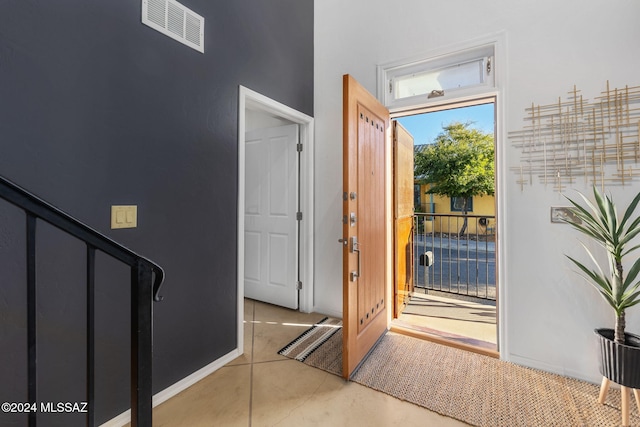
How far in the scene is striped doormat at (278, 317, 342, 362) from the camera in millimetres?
2359

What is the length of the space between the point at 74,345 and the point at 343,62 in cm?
307

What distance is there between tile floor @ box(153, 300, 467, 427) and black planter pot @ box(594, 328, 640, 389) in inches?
36.0

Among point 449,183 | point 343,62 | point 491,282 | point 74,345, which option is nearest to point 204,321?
point 74,345

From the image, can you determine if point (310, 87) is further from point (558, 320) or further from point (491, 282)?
point (491, 282)

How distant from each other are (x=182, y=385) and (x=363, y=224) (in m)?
1.64

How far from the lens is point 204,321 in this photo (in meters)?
2.06

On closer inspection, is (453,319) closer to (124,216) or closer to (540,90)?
(540,90)

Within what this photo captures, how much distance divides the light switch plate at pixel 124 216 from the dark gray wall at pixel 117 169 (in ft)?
0.10

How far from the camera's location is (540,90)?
6.98 ft

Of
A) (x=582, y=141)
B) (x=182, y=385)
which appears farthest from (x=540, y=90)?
(x=182, y=385)

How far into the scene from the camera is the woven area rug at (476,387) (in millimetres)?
1669

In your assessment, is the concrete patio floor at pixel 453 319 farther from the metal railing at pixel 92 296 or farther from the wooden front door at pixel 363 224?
the metal railing at pixel 92 296

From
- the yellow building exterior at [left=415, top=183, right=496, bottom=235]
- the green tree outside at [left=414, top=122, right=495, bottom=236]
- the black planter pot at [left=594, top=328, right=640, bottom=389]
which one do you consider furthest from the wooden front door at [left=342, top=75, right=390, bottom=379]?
the green tree outside at [left=414, top=122, right=495, bottom=236]

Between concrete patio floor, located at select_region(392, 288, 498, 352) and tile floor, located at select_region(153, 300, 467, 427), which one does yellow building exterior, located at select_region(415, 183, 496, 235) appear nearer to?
concrete patio floor, located at select_region(392, 288, 498, 352)
